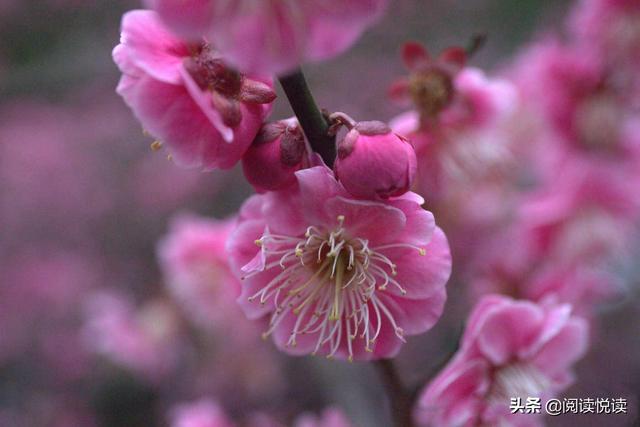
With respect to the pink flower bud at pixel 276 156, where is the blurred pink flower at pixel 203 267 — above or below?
below

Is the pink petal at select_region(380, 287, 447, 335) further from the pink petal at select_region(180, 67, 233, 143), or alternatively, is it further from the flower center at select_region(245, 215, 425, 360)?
the pink petal at select_region(180, 67, 233, 143)

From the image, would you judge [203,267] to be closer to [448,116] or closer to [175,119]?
[448,116]

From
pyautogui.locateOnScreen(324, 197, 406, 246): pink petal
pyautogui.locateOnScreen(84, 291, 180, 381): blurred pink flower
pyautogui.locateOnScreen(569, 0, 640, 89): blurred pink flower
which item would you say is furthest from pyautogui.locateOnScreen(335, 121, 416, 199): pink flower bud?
pyautogui.locateOnScreen(84, 291, 180, 381): blurred pink flower

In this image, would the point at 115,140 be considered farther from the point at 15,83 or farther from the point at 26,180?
the point at 15,83

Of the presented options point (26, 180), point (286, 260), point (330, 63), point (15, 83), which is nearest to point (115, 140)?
point (26, 180)

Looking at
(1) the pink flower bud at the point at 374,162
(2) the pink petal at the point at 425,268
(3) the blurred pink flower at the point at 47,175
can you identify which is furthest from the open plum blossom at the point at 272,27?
(3) the blurred pink flower at the point at 47,175

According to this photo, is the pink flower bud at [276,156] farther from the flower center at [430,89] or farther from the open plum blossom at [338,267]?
the flower center at [430,89]

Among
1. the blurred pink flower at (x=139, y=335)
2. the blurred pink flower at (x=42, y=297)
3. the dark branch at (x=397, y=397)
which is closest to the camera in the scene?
the dark branch at (x=397, y=397)

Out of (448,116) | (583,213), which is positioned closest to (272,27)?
(448,116)

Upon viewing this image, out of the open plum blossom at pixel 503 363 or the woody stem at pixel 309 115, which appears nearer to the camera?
the woody stem at pixel 309 115
